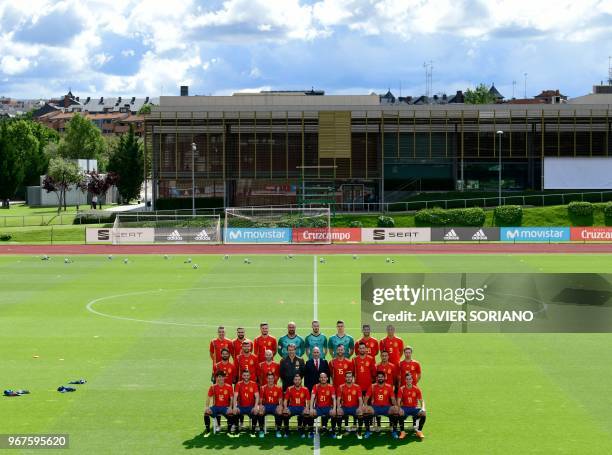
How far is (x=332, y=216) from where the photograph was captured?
279 ft

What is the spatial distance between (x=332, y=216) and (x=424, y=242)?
19598 millimetres

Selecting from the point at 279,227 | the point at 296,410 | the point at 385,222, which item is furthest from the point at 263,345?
the point at 385,222

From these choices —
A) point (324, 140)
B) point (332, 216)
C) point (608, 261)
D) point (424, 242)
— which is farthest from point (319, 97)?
point (608, 261)

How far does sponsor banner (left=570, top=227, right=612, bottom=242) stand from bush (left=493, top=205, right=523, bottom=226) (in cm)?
1428

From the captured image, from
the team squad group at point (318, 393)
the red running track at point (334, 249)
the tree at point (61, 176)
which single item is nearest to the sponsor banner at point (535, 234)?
the red running track at point (334, 249)

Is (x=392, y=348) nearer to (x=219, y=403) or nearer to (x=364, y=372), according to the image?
(x=364, y=372)

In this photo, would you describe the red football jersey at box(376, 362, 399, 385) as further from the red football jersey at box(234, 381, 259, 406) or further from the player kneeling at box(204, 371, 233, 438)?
the player kneeling at box(204, 371, 233, 438)

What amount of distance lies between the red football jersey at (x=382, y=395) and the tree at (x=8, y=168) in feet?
349

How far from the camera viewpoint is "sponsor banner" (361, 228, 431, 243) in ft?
218

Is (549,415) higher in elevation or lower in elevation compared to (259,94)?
lower

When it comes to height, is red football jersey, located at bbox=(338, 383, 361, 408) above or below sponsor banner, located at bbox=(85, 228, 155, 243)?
below

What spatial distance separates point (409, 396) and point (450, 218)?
63.7 m

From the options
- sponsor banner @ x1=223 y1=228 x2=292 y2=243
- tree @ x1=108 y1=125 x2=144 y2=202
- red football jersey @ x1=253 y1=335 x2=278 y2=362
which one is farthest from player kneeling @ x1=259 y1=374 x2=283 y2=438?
tree @ x1=108 y1=125 x2=144 y2=202

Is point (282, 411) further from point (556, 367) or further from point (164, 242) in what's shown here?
point (164, 242)
